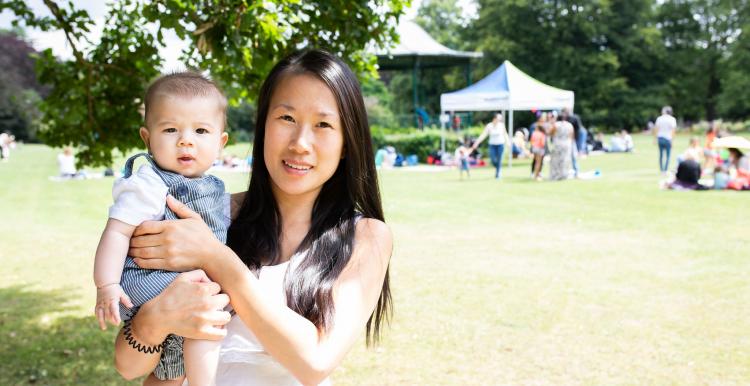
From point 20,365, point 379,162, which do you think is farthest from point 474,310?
point 379,162

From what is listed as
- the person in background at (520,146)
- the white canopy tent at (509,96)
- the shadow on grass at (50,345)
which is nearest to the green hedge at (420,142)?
the person in background at (520,146)

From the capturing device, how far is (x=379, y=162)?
24.2 metres

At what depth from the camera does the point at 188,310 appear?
2039 mm

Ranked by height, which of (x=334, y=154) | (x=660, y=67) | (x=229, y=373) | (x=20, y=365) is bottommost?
(x=20, y=365)

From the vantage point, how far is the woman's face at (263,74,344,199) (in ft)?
7.61

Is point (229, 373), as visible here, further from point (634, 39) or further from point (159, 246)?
point (634, 39)

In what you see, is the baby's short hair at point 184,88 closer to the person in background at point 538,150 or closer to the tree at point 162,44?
→ the tree at point 162,44

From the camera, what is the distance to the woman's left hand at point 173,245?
210 centimetres

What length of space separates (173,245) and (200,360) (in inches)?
14.6

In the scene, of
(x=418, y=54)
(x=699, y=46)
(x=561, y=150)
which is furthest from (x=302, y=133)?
(x=699, y=46)

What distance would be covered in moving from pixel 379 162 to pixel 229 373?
21.9 m

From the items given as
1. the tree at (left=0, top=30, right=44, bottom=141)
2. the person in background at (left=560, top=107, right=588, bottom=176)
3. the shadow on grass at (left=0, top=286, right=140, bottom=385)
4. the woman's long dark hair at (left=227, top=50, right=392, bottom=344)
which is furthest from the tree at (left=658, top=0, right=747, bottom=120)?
the woman's long dark hair at (left=227, top=50, right=392, bottom=344)

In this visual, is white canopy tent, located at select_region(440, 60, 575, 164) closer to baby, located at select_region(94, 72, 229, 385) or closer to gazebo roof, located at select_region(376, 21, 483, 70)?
gazebo roof, located at select_region(376, 21, 483, 70)

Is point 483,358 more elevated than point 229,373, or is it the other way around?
point 229,373
